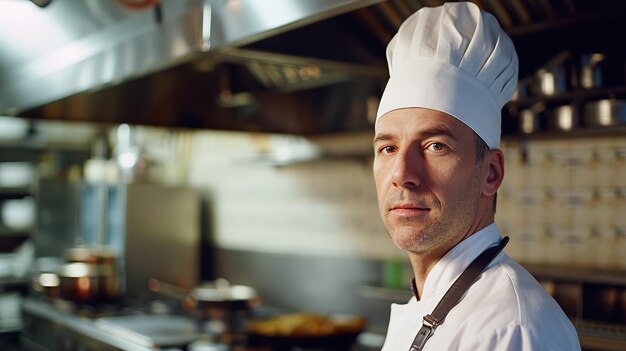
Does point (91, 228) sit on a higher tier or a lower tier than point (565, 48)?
lower

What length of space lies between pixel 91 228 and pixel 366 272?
3.64m

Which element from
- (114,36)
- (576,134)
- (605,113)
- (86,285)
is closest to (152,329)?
(86,285)

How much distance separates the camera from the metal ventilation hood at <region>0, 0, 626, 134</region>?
2221 mm

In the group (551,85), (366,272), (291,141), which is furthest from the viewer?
(291,141)

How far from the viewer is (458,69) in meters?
1.45

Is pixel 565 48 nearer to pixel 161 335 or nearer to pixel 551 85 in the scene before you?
pixel 551 85

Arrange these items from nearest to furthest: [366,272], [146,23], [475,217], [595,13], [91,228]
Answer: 1. [475,217]
2. [595,13]
3. [146,23]
4. [366,272]
5. [91,228]

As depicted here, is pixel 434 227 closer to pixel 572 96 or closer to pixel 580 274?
pixel 572 96

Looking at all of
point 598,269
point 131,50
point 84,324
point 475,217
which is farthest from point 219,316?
point 475,217

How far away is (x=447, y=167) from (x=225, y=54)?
1.21 metres

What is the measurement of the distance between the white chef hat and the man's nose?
107 mm

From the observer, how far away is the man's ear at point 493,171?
4.82 feet

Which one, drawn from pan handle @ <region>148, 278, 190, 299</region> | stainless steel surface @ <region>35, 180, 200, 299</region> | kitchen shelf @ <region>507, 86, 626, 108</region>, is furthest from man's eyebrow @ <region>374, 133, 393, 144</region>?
stainless steel surface @ <region>35, 180, 200, 299</region>

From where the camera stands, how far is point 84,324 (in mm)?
3684
